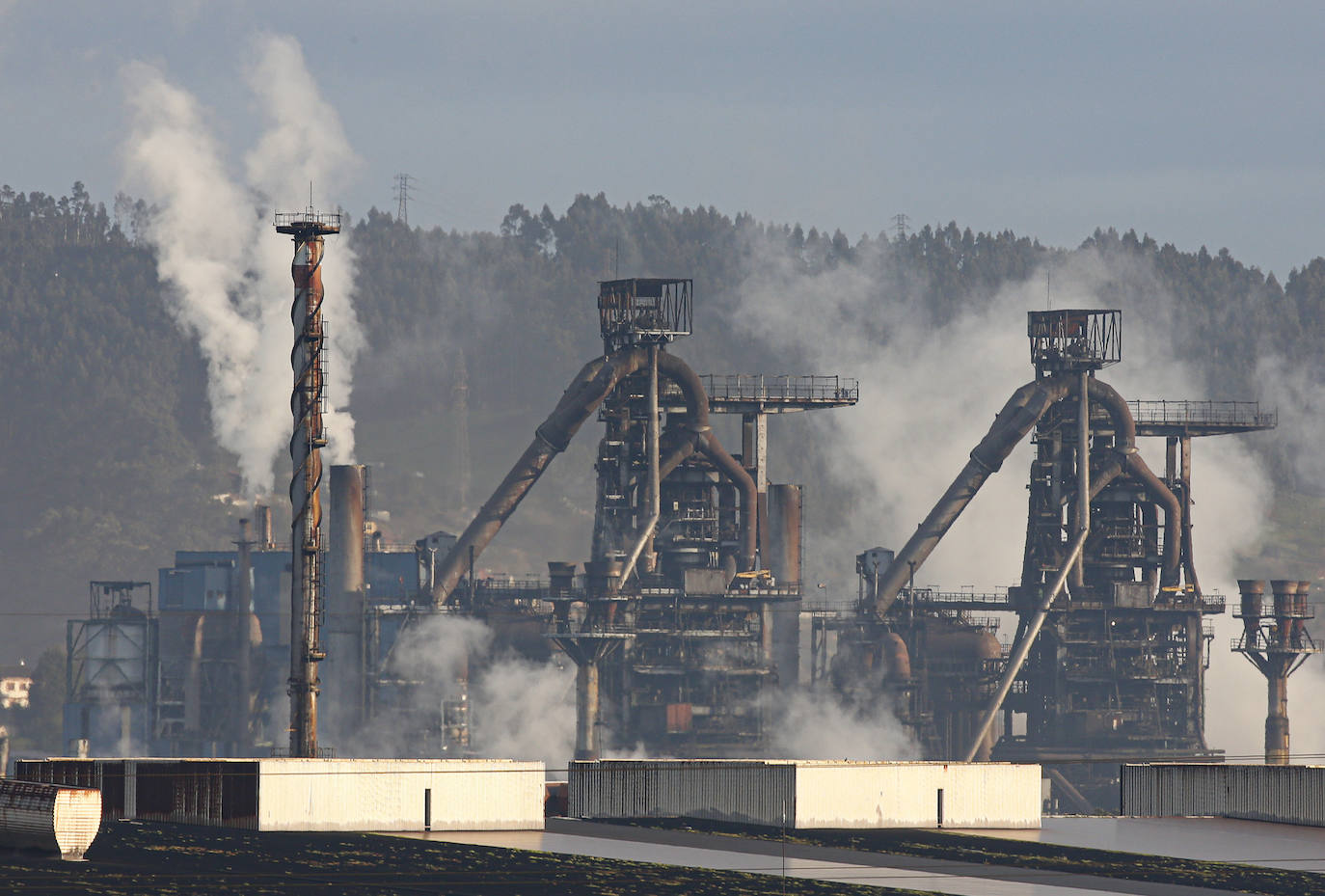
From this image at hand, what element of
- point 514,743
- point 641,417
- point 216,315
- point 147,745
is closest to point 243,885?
point 641,417

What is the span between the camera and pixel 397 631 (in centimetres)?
9844

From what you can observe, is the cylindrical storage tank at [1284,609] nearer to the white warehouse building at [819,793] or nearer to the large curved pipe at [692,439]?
the large curved pipe at [692,439]

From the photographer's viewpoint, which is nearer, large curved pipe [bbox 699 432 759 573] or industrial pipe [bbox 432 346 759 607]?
industrial pipe [bbox 432 346 759 607]

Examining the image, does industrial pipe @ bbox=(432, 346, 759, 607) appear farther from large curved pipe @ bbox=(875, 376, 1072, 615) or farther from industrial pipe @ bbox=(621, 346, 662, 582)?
large curved pipe @ bbox=(875, 376, 1072, 615)

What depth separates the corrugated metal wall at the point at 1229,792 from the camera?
148 feet

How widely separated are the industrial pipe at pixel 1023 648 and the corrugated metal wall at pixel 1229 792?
50.7 metres

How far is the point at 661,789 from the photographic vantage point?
46000 millimetres

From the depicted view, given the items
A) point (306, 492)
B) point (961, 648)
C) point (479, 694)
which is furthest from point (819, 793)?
point (961, 648)

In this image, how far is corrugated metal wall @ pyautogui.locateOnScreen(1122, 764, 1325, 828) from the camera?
44969mm

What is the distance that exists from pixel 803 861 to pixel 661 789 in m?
8.08

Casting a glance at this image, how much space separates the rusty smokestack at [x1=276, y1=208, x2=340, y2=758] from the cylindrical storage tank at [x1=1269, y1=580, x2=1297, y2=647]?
64159 mm

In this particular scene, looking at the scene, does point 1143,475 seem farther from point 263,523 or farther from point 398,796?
point 398,796

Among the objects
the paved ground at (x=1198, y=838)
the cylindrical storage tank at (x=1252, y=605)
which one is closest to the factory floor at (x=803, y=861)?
the paved ground at (x=1198, y=838)

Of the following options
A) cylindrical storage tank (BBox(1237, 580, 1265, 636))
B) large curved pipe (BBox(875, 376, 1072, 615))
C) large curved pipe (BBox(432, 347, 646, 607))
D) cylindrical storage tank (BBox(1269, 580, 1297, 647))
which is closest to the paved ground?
large curved pipe (BBox(432, 347, 646, 607))
